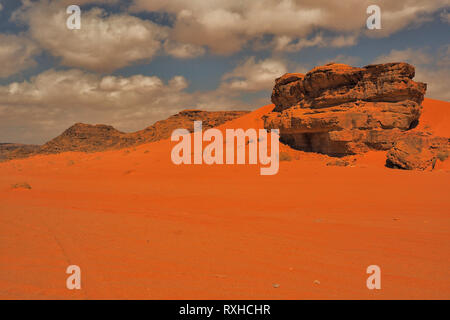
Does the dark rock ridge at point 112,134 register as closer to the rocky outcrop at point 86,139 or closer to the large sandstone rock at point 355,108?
the rocky outcrop at point 86,139

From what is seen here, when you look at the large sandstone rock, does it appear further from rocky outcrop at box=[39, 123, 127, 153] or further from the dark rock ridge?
rocky outcrop at box=[39, 123, 127, 153]

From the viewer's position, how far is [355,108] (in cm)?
1398


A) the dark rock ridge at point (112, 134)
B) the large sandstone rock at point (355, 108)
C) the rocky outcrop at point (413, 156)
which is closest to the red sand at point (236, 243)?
the rocky outcrop at point (413, 156)

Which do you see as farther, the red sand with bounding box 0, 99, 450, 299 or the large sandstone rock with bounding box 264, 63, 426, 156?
the large sandstone rock with bounding box 264, 63, 426, 156

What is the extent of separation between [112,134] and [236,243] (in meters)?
56.1

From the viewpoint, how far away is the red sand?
2.38m

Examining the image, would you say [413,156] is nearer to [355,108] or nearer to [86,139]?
[355,108]

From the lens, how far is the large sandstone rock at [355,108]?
525 inches

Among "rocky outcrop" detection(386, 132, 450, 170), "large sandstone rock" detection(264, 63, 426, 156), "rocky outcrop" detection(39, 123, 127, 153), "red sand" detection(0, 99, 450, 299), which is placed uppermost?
"rocky outcrop" detection(39, 123, 127, 153)

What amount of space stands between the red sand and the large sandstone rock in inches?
258

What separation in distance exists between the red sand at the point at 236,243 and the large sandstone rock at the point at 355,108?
6546 mm

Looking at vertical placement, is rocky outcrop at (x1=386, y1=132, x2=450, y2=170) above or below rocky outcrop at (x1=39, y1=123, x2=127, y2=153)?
below

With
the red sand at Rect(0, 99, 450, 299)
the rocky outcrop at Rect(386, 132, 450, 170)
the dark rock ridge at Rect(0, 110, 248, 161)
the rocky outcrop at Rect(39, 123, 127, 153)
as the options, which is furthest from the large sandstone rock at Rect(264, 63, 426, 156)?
the rocky outcrop at Rect(39, 123, 127, 153)

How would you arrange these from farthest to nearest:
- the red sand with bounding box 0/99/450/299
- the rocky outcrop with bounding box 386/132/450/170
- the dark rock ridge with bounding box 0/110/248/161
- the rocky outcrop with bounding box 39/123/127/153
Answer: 1. the rocky outcrop with bounding box 39/123/127/153
2. the dark rock ridge with bounding box 0/110/248/161
3. the rocky outcrop with bounding box 386/132/450/170
4. the red sand with bounding box 0/99/450/299
